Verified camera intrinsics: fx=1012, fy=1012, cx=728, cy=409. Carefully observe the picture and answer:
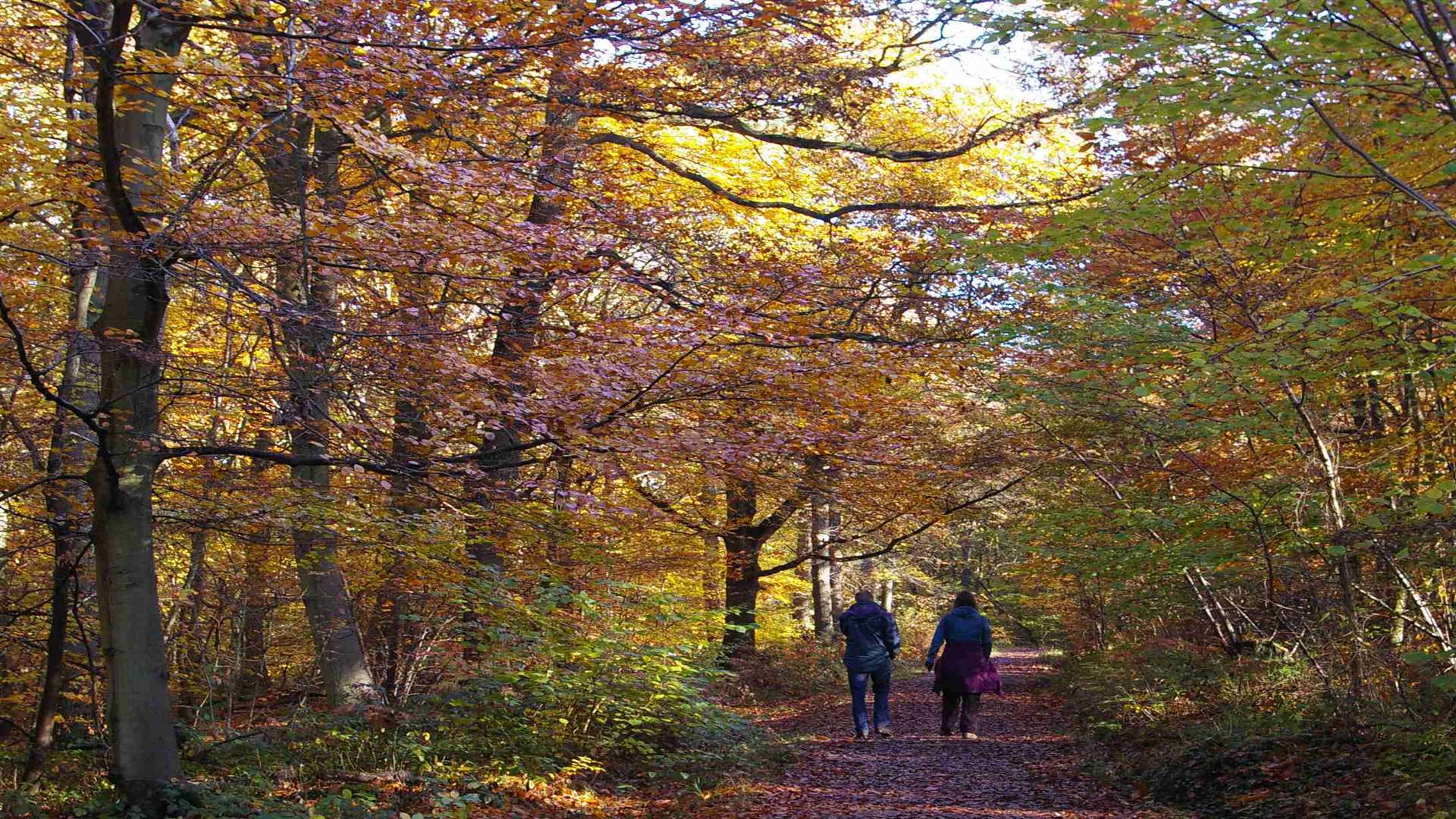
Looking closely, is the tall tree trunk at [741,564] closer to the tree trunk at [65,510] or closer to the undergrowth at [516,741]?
the undergrowth at [516,741]

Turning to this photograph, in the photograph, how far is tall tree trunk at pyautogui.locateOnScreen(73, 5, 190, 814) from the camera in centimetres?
650

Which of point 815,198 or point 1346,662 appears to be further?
point 815,198

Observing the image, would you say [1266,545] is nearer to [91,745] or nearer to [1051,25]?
[1051,25]

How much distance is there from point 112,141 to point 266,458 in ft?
7.77

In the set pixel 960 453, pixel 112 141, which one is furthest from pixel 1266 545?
pixel 112 141

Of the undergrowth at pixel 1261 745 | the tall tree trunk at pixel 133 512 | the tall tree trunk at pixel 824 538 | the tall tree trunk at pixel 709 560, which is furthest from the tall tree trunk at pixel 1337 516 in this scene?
the tall tree trunk at pixel 709 560

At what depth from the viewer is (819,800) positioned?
873cm

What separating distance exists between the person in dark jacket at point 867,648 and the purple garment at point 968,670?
639 mm

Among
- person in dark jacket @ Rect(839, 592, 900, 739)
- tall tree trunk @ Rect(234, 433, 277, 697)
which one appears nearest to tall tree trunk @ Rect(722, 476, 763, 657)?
person in dark jacket @ Rect(839, 592, 900, 739)

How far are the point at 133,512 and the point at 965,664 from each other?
8724 millimetres

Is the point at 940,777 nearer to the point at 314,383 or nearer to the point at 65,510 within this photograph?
the point at 314,383

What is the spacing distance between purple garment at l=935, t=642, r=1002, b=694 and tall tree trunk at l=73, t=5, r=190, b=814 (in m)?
8.11

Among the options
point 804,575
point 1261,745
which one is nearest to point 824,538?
point 804,575

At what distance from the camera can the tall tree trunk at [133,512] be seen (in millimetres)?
6504
